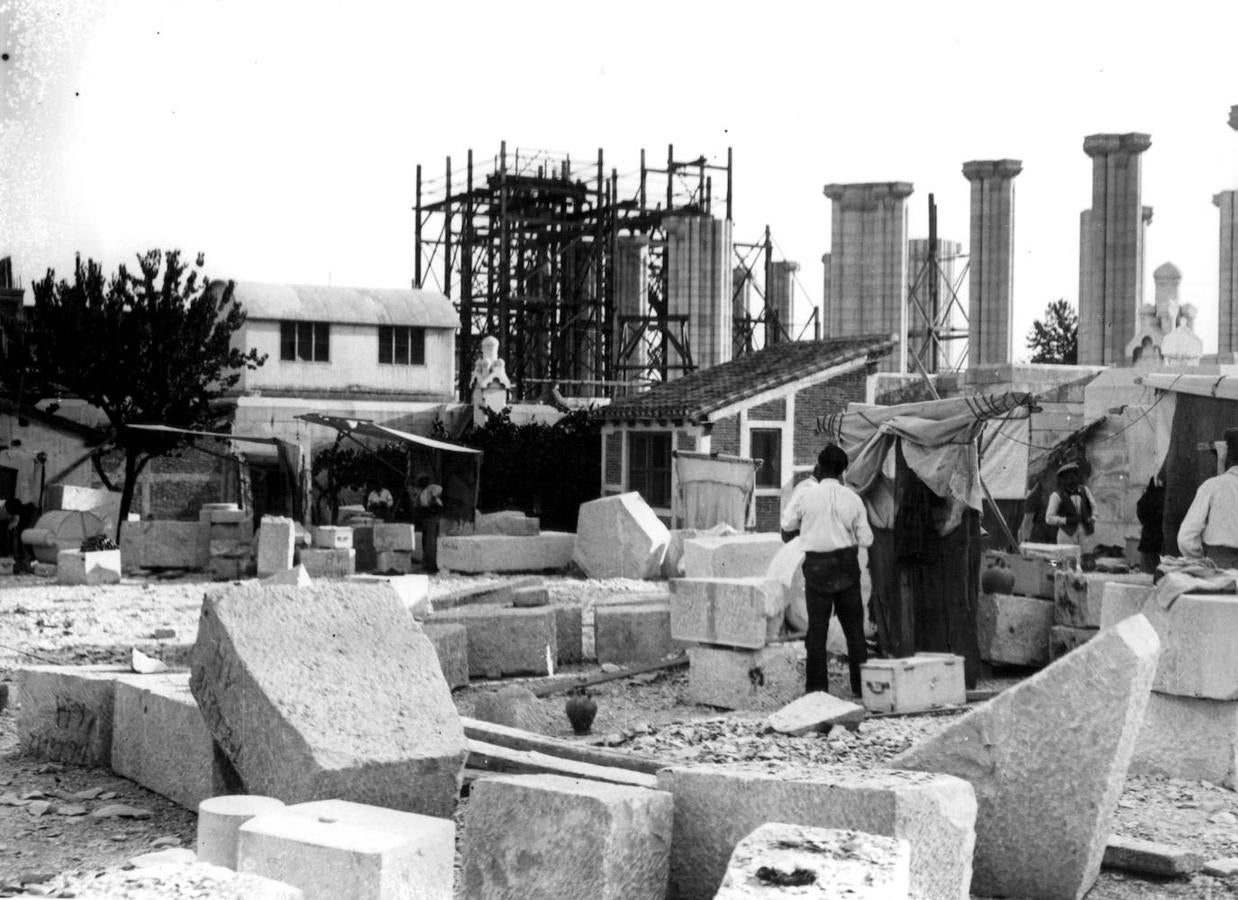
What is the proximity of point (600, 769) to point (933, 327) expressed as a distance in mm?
26817

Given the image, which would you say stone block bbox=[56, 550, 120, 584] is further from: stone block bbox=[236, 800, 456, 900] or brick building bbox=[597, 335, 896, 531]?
stone block bbox=[236, 800, 456, 900]

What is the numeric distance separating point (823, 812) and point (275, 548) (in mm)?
15389

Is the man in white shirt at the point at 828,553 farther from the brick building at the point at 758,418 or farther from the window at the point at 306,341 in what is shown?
the window at the point at 306,341

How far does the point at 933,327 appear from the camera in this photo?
32938mm

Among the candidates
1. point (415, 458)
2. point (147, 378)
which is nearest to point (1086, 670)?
point (415, 458)

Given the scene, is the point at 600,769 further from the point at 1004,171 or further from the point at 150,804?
the point at 1004,171

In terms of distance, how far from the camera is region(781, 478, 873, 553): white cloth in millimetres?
10461

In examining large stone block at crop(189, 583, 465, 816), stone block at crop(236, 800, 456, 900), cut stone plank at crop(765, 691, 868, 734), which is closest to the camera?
stone block at crop(236, 800, 456, 900)

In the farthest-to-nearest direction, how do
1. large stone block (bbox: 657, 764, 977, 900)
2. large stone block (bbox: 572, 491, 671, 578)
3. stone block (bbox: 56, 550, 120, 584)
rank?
1. large stone block (bbox: 572, 491, 671, 578)
2. stone block (bbox: 56, 550, 120, 584)
3. large stone block (bbox: 657, 764, 977, 900)

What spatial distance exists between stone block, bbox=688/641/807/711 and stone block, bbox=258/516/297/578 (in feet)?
33.3

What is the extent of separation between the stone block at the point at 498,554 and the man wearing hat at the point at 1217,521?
12172 mm

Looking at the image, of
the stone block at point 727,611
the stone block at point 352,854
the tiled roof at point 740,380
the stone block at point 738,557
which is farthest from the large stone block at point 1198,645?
the tiled roof at point 740,380

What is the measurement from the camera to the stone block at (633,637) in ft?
42.7

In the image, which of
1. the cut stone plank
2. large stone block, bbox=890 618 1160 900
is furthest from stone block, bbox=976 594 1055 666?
large stone block, bbox=890 618 1160 900
